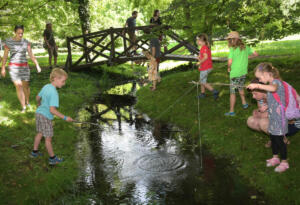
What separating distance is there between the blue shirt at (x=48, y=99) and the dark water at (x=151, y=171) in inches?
48.4

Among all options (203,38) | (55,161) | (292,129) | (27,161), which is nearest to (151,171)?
(55,161)

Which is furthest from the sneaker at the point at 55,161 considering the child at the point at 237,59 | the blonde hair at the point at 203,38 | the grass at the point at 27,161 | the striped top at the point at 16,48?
the blonde hair at the point at 203,38

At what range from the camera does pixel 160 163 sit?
573 cm

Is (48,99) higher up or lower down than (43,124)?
higher up

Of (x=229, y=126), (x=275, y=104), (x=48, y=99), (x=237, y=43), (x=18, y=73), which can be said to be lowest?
(x=229, y=126)

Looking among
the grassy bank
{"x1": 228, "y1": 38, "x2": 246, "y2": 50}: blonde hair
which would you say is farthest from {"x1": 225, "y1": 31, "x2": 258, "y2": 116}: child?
the grassy bank

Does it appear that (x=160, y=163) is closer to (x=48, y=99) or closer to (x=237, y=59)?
(x=48, y=99)

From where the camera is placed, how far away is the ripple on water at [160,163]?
550 centimetres

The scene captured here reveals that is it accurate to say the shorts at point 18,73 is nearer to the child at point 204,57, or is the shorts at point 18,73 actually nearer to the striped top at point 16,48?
the striped top at point 16,48

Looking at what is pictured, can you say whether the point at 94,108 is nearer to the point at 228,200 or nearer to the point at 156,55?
the point at 156,55

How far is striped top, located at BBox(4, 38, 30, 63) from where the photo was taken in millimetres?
7539

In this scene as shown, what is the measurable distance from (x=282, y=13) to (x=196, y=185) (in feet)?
13.7

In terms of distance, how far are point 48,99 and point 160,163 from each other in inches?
87.5

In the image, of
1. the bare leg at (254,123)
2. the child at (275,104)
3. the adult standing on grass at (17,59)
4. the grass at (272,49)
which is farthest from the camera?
the grass at (272,49)
